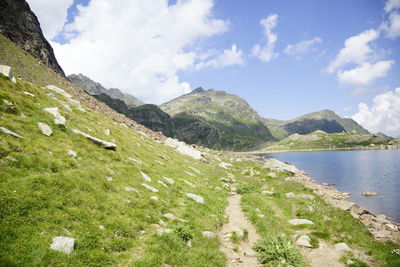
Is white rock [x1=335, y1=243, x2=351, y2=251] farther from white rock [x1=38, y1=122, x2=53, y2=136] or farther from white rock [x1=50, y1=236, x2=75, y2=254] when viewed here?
white rock [x1=38, y1=122, x2=53, y2=136]

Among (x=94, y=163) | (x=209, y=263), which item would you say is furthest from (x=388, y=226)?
(x=94, y=163)

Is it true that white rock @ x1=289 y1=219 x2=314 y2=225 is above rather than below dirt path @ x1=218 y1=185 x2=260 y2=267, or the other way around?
above

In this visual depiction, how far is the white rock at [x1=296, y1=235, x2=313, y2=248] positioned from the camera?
46.6 feet

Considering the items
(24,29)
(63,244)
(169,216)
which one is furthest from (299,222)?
(24,29)

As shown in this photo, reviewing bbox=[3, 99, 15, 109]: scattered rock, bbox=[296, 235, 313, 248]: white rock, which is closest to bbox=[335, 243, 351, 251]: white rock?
bbox=[296, 235, 313, 248]: white rock

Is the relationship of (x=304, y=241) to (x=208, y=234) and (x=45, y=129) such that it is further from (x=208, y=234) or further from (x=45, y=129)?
(x=45, y=129)

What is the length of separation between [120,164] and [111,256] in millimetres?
10831

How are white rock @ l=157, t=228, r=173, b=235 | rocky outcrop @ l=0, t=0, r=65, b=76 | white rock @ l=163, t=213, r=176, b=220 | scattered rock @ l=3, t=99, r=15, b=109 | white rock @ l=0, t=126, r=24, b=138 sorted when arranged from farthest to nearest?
rocky outcrop @ l=0, t=0, r=65, b=76 < scattered rock @ l=3, t=99, r=15, b=109 < white rock @ l=163, t=213, r=176, b=220 < white rock @ l=0, t=126, r=24, b=138 < white rock @ l=157, t=228, r=173, b=235

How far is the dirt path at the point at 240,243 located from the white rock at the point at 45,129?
15.6 metres

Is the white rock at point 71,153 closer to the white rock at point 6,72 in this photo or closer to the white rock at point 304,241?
the white rock at point 6,72

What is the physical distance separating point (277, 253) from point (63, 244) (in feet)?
36.7

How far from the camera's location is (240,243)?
47.5 ft

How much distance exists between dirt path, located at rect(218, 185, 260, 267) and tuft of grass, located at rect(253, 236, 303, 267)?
1.73 feet

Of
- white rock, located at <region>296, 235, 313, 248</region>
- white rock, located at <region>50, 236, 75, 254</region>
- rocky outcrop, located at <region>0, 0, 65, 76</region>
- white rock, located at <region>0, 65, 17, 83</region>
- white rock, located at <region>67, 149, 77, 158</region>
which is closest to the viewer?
white rock, located at <region>50, 236, 75, 254</region>
